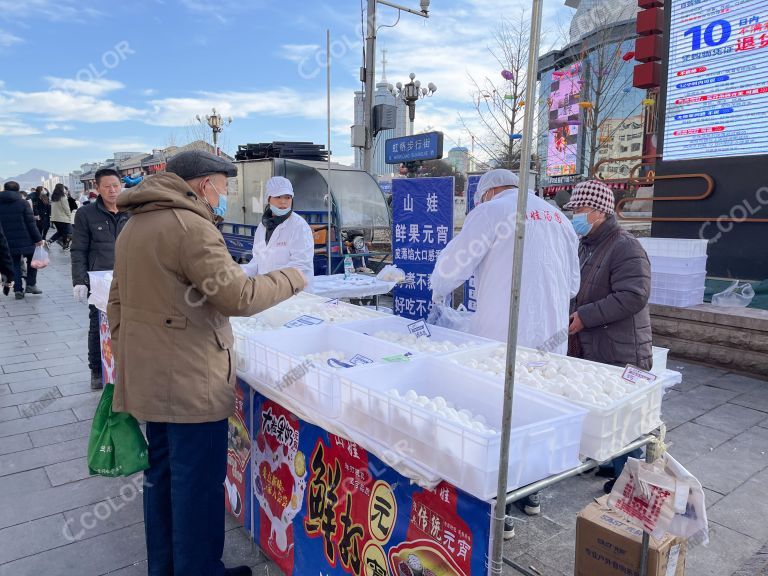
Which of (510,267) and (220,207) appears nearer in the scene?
(220,207)

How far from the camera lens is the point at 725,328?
222 inches

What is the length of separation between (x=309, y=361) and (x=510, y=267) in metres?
1.45

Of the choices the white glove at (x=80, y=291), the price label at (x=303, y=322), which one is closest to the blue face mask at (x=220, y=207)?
the price label at (x=303, y=322)

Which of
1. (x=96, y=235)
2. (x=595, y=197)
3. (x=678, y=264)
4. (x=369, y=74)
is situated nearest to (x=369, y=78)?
(x=369, y=74)

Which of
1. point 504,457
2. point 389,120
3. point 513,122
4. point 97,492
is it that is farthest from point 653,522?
point 513,122

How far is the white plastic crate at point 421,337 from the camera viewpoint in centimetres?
257

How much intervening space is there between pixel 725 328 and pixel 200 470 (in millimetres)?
5605

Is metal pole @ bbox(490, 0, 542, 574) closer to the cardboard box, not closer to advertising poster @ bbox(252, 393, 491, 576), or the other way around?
advertising poster @ bbox(252, 393, 491, 576)

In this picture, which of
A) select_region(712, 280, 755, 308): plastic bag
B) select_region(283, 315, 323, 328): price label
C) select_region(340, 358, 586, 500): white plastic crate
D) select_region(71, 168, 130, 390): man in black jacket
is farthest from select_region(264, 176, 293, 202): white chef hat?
select_region(712, 280, 755, 308): plastic bag

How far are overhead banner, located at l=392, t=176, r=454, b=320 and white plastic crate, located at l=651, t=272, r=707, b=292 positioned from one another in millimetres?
2574

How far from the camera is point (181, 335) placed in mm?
1996

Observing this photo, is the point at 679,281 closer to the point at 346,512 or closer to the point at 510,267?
the point at 510,267

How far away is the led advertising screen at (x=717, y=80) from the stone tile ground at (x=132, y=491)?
12.0ft

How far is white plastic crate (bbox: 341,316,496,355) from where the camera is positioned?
8.45ft
